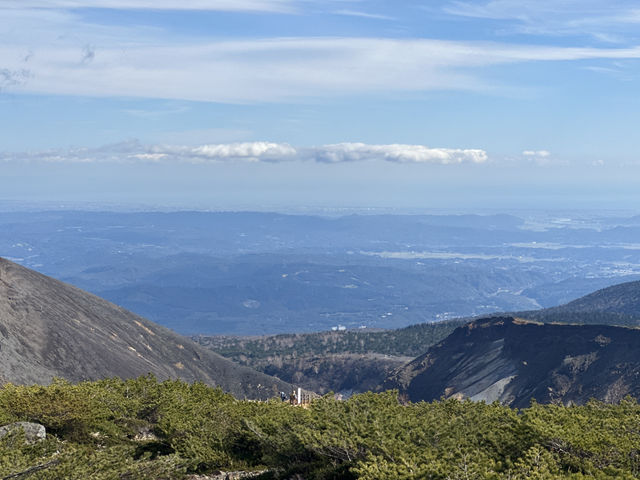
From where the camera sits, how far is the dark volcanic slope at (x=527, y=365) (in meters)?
103

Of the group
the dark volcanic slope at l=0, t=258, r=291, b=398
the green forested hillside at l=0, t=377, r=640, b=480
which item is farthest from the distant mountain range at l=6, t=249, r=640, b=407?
the green forested hillside at l=0, t=377, r=640, b=480

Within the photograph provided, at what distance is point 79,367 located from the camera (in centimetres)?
8275

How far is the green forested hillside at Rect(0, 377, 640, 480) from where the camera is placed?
77.6 ft

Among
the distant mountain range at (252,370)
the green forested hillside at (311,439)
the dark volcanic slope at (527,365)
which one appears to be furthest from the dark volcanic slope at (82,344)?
the green forested hillside at (311,439)

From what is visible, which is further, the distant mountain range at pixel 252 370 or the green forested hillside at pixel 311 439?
the distant mountain range at pixel 252 370

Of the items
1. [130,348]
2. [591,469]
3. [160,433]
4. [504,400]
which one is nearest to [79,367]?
[130,348]

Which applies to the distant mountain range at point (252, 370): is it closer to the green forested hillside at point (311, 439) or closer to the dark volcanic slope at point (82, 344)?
the dark volcanic slope at point (82, 344)

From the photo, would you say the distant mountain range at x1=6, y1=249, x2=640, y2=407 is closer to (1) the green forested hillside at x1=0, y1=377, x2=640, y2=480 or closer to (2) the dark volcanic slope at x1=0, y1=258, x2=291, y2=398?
(2) the dark volcanic slope at x1=0, y1=258, x2=291, y2=398

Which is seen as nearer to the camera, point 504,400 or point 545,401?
point 545,401

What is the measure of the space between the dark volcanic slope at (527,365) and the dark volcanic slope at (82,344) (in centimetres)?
3303

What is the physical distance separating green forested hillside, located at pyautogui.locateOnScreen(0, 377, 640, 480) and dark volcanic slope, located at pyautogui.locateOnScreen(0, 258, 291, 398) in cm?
3821

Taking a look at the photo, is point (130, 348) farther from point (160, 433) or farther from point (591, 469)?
point (591, 469)

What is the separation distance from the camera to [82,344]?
289 ft

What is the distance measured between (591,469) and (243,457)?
15.8m
